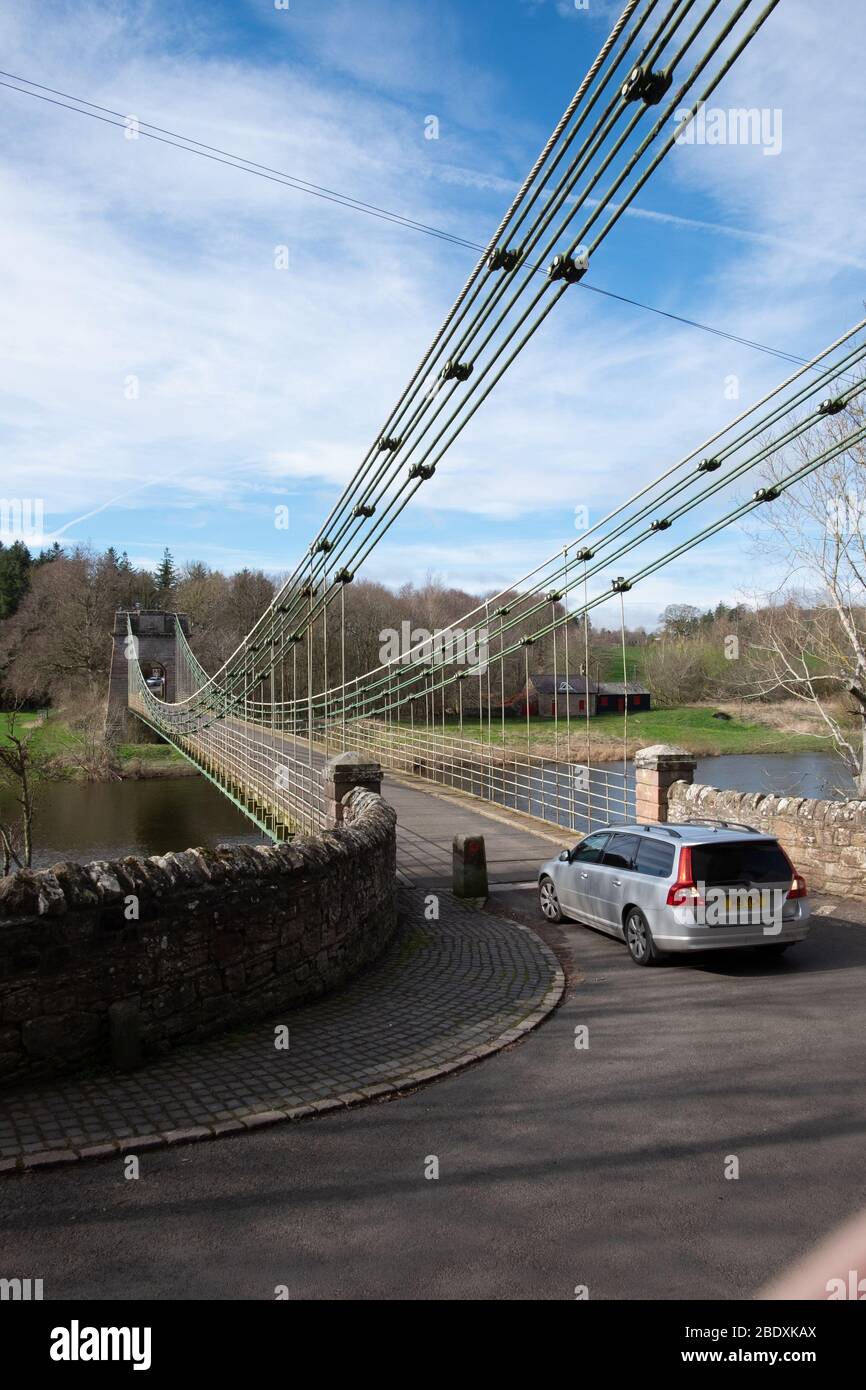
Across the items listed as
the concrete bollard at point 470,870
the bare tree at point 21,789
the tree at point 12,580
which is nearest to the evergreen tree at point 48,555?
the tree at point 12,580

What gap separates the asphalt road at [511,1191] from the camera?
341cm

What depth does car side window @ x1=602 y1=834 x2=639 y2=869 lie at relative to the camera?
8672 mm

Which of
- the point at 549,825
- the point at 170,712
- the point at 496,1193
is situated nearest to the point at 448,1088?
the point at 496,1193

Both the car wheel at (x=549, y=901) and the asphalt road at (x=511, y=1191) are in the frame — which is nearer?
the asphalt road at (x=511, y=1191)

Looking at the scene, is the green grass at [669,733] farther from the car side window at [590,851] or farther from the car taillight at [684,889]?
the car taillight at [684,889]

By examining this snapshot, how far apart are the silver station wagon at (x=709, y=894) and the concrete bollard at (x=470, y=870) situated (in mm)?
2401

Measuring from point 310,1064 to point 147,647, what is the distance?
51229mm

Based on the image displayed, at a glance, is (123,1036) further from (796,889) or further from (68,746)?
(68,746)

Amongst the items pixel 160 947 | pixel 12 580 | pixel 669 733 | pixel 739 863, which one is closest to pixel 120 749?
pixel 669 733

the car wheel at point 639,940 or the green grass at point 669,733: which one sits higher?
the green grass at point 669,733

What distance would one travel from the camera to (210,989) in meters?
5.92

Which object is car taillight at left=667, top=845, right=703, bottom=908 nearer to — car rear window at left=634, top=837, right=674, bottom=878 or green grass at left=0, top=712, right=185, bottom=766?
car rear window at left=634, top=837, right=674, bottom=878

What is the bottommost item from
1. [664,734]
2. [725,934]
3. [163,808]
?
[163,808]

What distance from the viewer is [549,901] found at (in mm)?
9977
